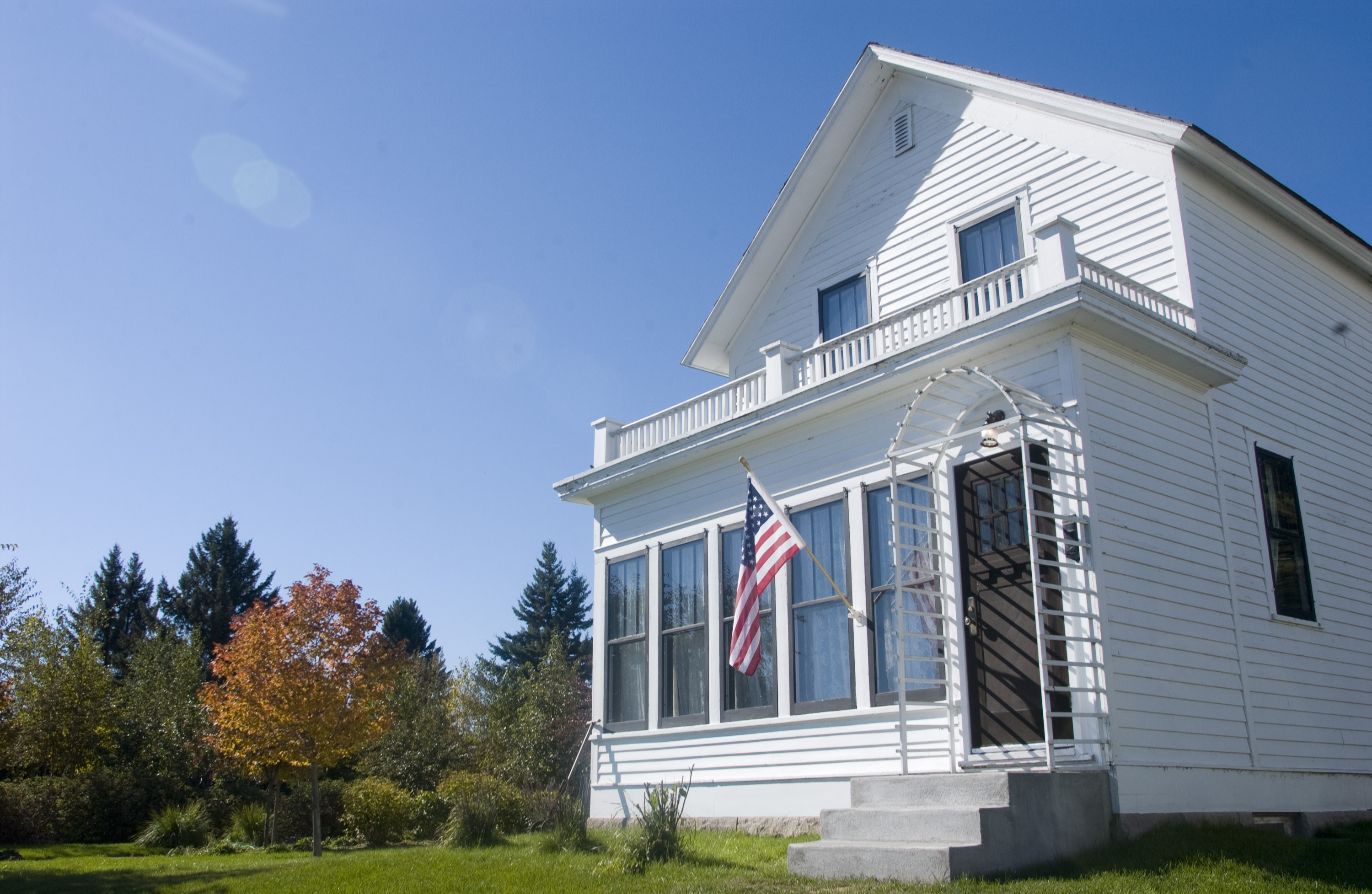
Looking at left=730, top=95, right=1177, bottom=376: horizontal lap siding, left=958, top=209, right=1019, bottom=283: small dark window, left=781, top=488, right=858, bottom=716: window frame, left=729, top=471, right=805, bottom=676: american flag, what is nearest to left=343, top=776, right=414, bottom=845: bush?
left=781, top=488, right=858, bottom=716: window frame

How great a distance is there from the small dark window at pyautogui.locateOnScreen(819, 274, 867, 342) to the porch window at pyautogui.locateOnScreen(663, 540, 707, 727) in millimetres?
3671

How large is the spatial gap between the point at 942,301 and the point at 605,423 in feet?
20.2

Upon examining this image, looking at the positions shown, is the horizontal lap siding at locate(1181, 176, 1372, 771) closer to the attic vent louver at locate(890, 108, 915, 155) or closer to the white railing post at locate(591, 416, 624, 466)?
the attic vent louver at locate(890, 108, 915, 155)

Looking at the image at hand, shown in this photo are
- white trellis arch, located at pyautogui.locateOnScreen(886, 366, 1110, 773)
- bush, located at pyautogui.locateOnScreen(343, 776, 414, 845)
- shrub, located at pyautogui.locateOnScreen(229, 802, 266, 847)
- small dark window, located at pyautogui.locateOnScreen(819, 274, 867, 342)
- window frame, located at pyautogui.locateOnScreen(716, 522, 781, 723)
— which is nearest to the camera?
white trellis arch, located at pyautogui.locateOnScreen(886, 366, 1110, 773)

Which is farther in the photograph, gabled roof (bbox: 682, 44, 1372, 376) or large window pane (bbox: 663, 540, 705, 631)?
large window pane (bbox: 663, 540, 705, 631)

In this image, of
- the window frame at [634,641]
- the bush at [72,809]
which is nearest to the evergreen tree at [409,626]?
the bush at [72,809]

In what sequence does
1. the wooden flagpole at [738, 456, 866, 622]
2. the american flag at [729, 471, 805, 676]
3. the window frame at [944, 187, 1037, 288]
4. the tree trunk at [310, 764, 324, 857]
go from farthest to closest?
the tree trunk at [310, 764, 324, 857]
the window frame at [944, 187, 1037, 288]
the wooden flagpole at [738, 456, 866, 622]
the american flag at [729, 471, 805, 676]

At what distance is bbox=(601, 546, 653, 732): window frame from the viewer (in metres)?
14.2

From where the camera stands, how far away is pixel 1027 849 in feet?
25.3

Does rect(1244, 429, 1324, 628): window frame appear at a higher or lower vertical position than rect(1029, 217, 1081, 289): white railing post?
lower

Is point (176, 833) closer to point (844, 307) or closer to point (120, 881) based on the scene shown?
point (120, 881)

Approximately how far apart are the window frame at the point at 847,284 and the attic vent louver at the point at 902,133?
1.64 m

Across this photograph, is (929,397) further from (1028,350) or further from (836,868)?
(836,868)

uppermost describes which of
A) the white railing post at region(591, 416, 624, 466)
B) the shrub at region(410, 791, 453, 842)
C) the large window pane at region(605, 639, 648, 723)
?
the white railing post at region(591, 416, 624, 466)
